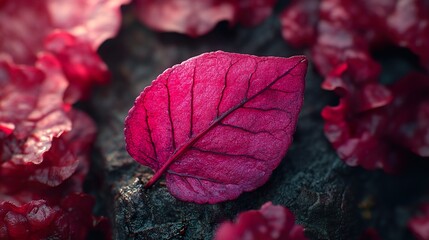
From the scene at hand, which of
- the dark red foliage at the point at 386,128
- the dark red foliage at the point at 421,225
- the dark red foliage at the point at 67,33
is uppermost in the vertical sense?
the dark red foliage at the point at 67,33

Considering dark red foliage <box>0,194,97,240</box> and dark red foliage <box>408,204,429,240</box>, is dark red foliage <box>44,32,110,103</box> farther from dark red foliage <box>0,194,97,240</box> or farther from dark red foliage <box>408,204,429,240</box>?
dark red foliage <box>408,204,429,240</box>

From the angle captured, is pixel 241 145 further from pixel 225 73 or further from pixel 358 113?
pixel 358 113

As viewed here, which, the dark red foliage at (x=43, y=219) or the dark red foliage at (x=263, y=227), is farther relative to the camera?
the dark red foliage at (x=43, y=219)

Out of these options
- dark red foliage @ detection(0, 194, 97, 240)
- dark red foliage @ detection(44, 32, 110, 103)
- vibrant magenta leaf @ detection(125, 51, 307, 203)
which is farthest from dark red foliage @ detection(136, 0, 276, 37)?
dark red foliage @ detection(0, 194, 97, 240)

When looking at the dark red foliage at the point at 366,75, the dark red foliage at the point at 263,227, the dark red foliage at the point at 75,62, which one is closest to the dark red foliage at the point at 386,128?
the dark red foliage at the point at 366,75

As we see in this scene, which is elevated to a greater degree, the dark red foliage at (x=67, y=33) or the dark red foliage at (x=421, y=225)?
the dark red foliage at (x=67, y=33)

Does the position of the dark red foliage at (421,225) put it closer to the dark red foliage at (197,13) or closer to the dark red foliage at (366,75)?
the dark red foliage at (366,75)
